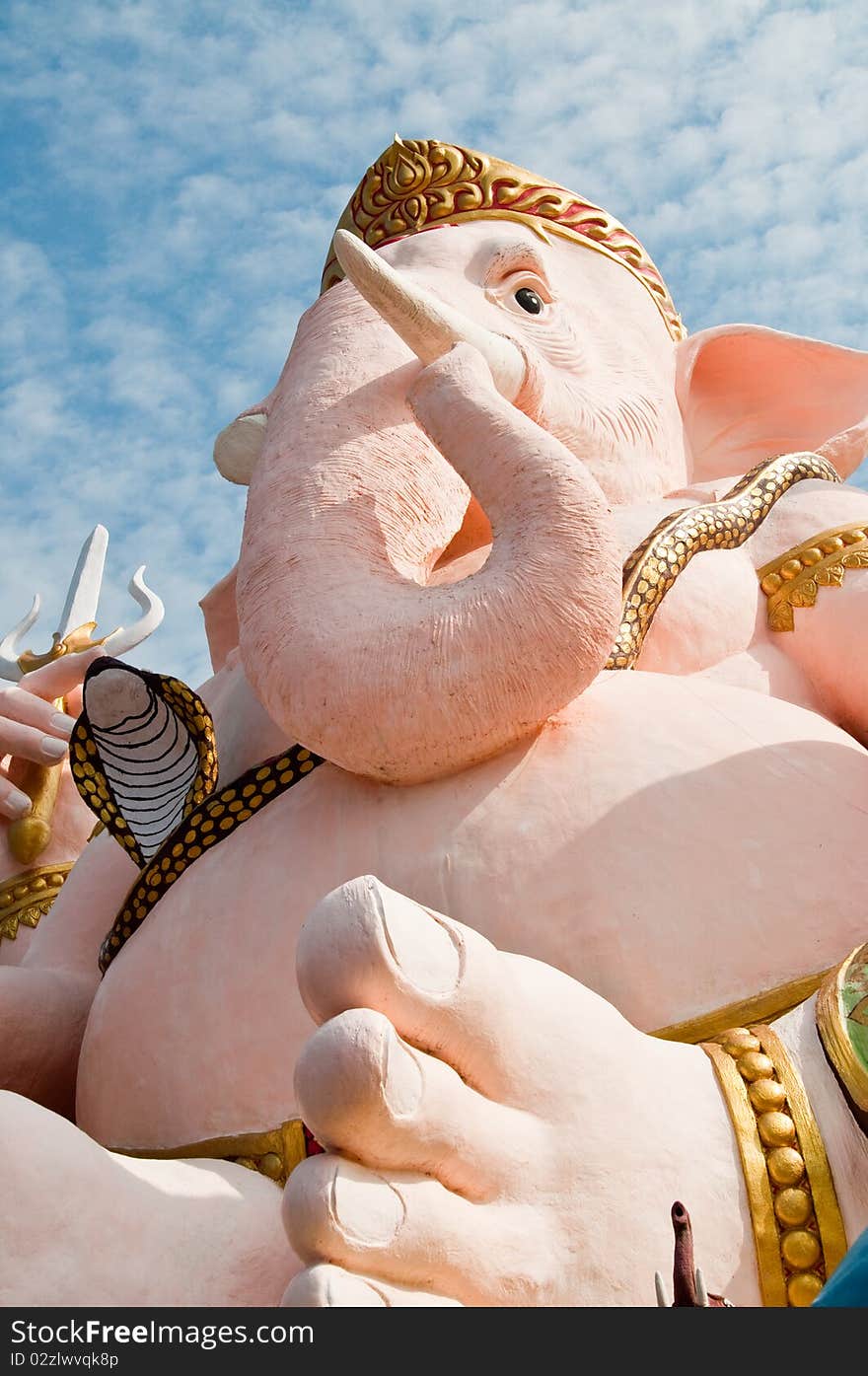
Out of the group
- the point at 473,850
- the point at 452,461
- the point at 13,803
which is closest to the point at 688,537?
the point at 452,461

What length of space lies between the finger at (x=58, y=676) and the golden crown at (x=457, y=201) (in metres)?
1.19

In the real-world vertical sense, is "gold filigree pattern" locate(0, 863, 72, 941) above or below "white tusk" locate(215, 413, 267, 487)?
below

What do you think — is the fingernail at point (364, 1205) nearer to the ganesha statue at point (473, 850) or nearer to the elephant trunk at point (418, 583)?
the ganesha statue at point (473, 850)

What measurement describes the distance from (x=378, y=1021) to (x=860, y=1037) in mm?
550

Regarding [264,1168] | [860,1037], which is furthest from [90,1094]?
[860,1037]

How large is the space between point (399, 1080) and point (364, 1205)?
111mm

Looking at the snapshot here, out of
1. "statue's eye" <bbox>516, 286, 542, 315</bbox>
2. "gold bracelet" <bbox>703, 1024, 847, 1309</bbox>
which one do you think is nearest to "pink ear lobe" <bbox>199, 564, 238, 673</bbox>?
"statue's eye" <bbox>516, 286, 542, 315</bbox>

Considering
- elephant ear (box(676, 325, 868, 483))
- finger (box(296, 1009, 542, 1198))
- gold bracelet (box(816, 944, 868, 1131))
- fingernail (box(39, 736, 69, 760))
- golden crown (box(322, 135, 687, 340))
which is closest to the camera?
finger (box(296, 1009, 542, 1198))

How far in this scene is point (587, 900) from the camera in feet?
6.81

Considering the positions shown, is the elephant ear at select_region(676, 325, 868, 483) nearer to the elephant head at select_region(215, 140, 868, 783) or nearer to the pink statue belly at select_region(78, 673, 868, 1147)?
the elephant head at select_region(215, 140, 868, 783)

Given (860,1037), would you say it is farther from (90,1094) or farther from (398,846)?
(90,1094)

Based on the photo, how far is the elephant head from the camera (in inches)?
83.2

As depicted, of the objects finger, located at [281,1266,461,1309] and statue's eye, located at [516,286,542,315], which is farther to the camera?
statue's eye, located at [516,286,542,315]

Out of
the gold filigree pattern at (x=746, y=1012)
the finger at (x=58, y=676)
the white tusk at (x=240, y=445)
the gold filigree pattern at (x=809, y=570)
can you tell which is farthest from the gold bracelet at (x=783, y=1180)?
the finger at (x=58, y=676)
